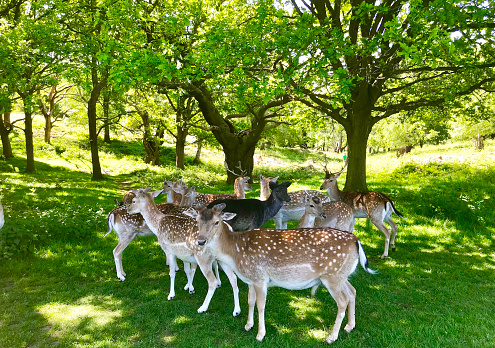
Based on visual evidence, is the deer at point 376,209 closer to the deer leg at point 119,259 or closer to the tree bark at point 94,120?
the deer leg at point 119,259

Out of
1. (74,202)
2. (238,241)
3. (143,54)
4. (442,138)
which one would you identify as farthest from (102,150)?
(442,138)

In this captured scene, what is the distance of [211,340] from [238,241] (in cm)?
128

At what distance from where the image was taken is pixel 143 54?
25.2 ft

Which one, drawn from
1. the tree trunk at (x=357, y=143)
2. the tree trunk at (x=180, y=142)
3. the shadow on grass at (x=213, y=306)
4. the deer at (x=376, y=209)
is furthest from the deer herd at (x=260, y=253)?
the tree trunk at (x=180, y=142)

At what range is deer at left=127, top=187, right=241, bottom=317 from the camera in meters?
5.32

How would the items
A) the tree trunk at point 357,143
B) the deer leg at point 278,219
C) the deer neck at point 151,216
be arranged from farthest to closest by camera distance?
the tree trunk at point 357,143 < the deer leg at point 278,219 < the deer neck at point 151,216

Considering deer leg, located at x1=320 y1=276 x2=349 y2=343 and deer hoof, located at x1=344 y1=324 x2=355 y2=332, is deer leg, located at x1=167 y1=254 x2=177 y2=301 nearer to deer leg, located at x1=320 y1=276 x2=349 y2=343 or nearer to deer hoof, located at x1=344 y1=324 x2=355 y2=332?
deer leg, located at x1=320 y1=276 x2=349 y2=343

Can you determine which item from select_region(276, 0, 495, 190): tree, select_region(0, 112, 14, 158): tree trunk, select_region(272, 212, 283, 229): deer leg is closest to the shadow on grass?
select_region(272, 212, 283, 229): deer leg

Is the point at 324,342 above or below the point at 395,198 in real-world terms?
below

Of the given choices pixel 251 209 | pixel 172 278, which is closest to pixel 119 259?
pixel 172 278

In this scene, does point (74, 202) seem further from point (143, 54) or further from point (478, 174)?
point (478, 174)

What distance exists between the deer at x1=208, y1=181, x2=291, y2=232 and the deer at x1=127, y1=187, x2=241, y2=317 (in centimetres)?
94

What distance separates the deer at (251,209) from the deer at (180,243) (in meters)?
0.94

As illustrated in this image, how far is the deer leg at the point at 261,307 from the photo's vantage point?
4529mm
